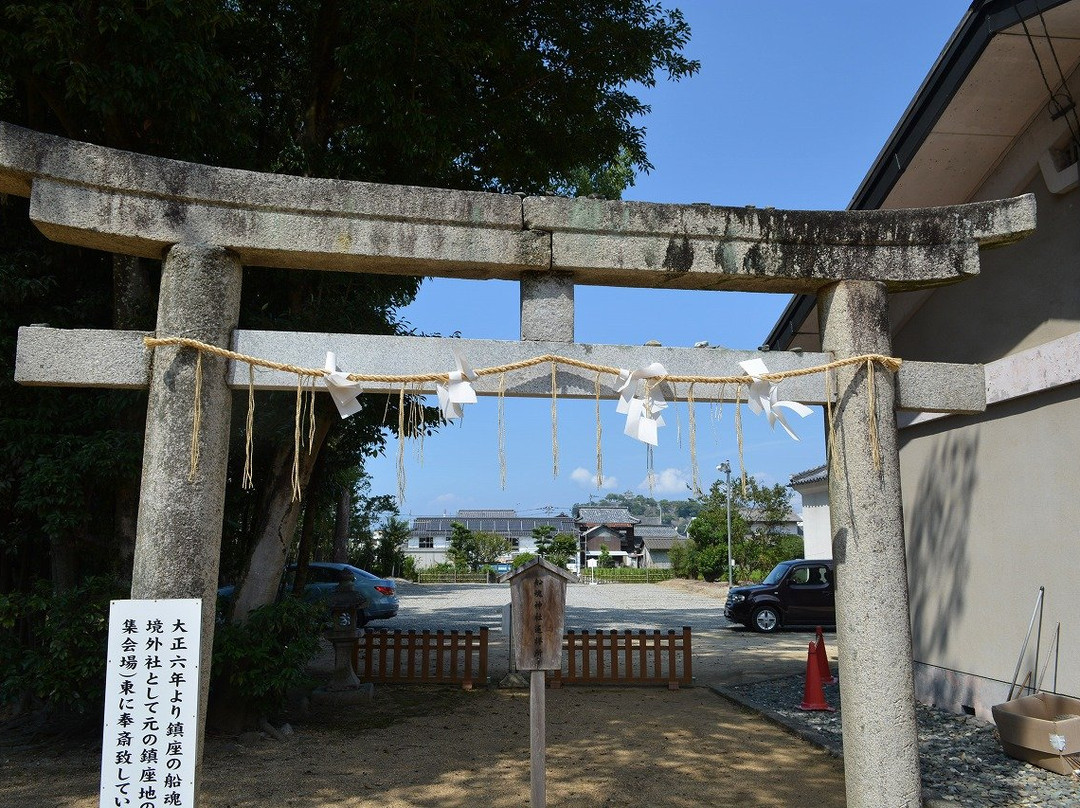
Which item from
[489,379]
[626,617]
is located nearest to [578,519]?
[626,617]

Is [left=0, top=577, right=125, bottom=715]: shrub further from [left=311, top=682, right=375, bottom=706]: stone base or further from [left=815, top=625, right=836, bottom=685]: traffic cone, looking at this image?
[left=815, top=625, right=836, bottom=685]: traffic cone

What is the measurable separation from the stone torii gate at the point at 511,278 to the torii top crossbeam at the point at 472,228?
11mm

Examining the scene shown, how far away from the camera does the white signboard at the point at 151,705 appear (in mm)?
3795

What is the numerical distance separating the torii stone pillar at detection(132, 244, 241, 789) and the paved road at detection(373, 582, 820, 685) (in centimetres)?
896

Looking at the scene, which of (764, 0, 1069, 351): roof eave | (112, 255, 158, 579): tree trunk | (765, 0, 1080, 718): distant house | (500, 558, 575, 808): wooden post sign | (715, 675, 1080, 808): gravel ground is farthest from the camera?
(112, 255, 158, 579): tree trunk

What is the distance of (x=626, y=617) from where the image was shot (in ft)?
71.5

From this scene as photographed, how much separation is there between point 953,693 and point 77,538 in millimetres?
9200

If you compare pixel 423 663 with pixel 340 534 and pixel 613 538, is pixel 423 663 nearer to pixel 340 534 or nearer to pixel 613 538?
pixel 340 534

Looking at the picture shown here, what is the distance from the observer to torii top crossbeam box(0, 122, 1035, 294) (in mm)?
4234

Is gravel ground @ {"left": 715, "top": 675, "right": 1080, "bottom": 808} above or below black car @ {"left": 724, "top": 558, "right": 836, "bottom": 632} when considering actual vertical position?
below

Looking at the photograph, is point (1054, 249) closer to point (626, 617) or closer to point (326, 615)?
point (326, 615)

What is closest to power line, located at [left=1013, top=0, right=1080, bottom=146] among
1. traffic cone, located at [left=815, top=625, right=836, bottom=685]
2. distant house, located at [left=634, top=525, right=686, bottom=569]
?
traffic cone, located at [left=815, top=625, right=836, bottom=685]


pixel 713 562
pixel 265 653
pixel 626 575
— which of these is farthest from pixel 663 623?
pixel 626 575

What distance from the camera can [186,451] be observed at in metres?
4.19
